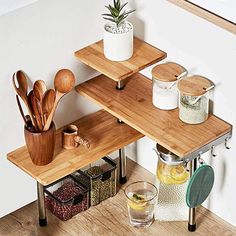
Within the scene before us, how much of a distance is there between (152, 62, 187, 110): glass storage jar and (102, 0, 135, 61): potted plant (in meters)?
0.11

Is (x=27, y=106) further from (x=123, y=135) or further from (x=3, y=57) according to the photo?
(x=123, y=135)

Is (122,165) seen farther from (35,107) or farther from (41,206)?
(35,107)

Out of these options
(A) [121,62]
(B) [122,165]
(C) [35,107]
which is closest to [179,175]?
(B) [122,165]

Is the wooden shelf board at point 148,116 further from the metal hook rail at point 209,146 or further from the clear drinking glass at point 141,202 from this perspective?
the clear drinking glass at point 141,202

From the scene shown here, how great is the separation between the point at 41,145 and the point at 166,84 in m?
0.43

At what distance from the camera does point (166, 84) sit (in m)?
2.97

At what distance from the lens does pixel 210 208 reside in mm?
3211

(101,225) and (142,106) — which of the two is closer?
(142,106)

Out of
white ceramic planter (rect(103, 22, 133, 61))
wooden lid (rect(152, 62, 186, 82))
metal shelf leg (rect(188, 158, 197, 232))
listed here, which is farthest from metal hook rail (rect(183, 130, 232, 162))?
white ceramic planter (rect(103, 22, 133, 61))

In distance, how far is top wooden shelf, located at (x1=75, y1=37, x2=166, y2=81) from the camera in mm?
2953

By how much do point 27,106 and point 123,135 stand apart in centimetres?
42

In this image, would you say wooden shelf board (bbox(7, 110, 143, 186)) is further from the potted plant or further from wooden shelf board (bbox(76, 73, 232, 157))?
the potted plant

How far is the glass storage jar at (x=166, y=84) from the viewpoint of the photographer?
9.66 ft

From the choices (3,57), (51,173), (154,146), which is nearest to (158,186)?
(154,146)
